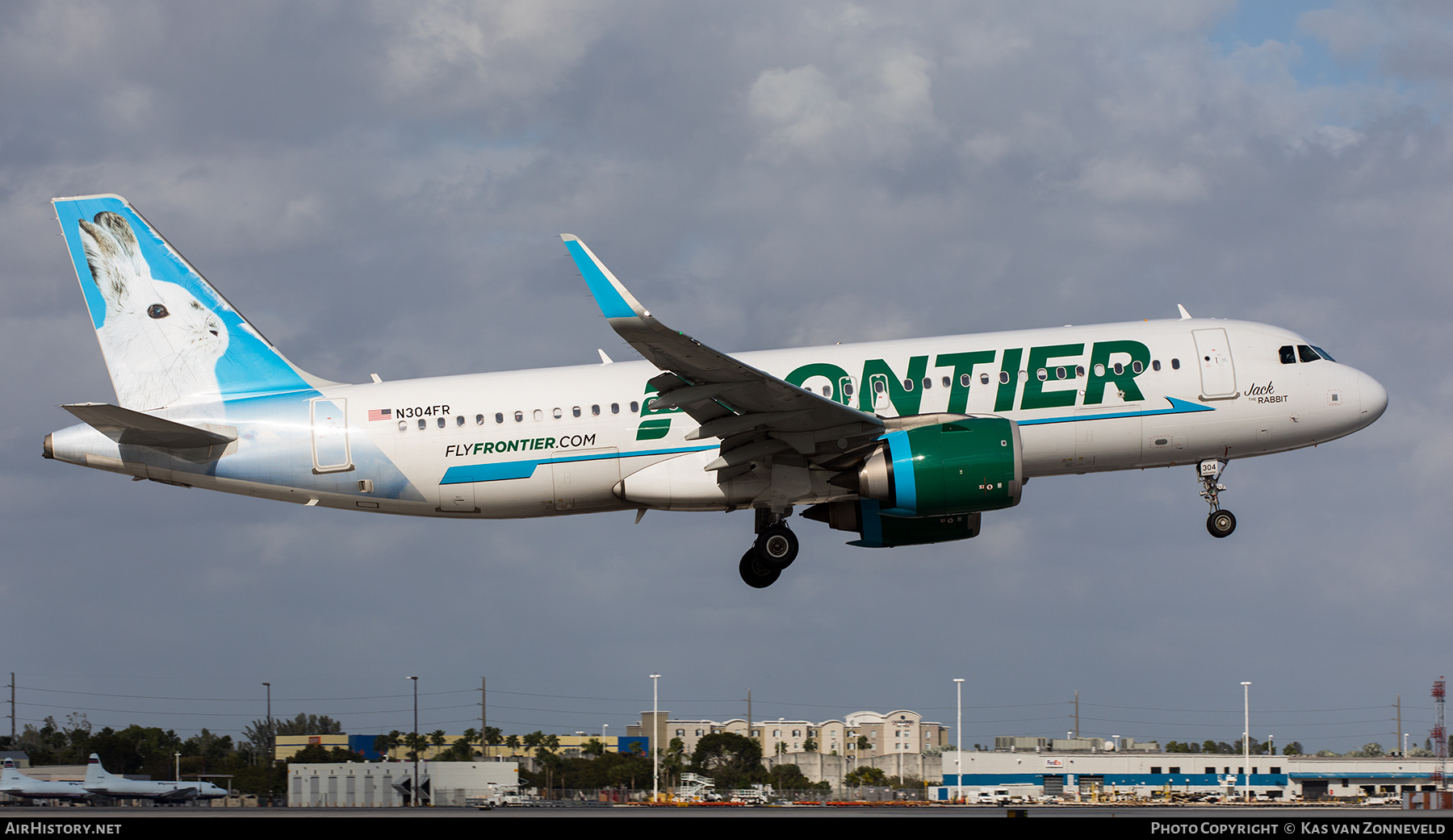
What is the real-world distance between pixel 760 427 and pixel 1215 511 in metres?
11.9

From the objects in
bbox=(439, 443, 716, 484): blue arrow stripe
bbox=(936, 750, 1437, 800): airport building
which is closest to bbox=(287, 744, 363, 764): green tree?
bbox=(439, 443, 716, 484): blue arrow stripe

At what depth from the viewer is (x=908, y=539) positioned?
3178cm

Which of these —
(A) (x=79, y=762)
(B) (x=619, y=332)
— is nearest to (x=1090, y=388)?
(B) (x=619, y=332)

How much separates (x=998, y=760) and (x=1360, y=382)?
39.6 meters

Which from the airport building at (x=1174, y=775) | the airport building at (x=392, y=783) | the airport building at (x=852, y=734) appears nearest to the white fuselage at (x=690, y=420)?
the airport building at (x=392, y=783)

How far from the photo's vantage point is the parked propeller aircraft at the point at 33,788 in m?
49.5

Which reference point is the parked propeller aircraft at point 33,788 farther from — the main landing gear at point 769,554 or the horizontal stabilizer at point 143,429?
the main landing gear at point 769,554

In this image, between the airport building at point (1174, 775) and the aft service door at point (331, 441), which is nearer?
the aft service door at point (331, 441)

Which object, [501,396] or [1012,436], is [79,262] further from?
[1012,436]

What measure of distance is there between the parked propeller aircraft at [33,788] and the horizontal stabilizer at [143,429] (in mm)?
26709

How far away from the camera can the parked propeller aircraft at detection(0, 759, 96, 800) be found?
162 feet

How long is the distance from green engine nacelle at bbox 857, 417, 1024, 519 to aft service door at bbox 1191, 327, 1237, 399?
17.2ft

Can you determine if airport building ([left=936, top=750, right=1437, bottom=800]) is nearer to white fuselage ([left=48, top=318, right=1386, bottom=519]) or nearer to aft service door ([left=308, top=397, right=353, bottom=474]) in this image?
white fuselage ([left=48, top=318, right=1386, bottom=519])
